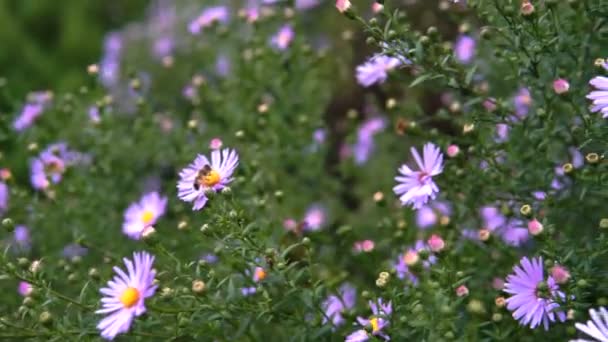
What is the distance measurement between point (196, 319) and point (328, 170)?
1.59 meters

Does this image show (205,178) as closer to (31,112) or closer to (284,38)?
(284,38)

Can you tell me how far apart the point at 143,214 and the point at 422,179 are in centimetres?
96

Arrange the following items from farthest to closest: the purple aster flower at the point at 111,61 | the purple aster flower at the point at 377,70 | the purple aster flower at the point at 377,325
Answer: the purple aster flower at the point at 111,61
the purple aster flower at the point at 377,70
the purple aster flower at the point at 377,325

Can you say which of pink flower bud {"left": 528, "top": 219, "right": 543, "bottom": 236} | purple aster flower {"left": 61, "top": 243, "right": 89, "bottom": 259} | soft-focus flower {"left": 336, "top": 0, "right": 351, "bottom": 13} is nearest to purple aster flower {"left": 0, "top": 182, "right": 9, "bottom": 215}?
purple aster flower {"left": 61, "top": 243, "right": 89, "bottom": 259}

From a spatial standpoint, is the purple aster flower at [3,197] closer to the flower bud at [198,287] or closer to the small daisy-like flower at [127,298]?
the small daisy-like flower at [127,298]

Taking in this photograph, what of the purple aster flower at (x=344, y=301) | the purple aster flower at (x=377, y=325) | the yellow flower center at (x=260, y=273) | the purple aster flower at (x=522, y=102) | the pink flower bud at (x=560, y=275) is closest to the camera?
the pink flower bud at (x=560, y=275)

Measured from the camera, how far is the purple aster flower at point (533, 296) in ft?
5.12

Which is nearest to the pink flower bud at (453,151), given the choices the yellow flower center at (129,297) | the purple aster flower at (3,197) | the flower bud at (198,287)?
the flower bud at (198,287)

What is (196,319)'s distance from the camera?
5.51 feet

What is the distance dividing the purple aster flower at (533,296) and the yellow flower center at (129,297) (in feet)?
2.48

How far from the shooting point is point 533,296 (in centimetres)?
160

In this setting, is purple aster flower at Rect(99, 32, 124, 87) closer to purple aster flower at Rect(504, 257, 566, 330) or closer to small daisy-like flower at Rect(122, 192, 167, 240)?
small daisy-like flower at Rect(122, 192, 167, 240)

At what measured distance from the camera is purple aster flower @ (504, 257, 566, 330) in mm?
1562

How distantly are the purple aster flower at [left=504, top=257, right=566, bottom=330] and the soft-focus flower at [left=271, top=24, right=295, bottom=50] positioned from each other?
139cm
